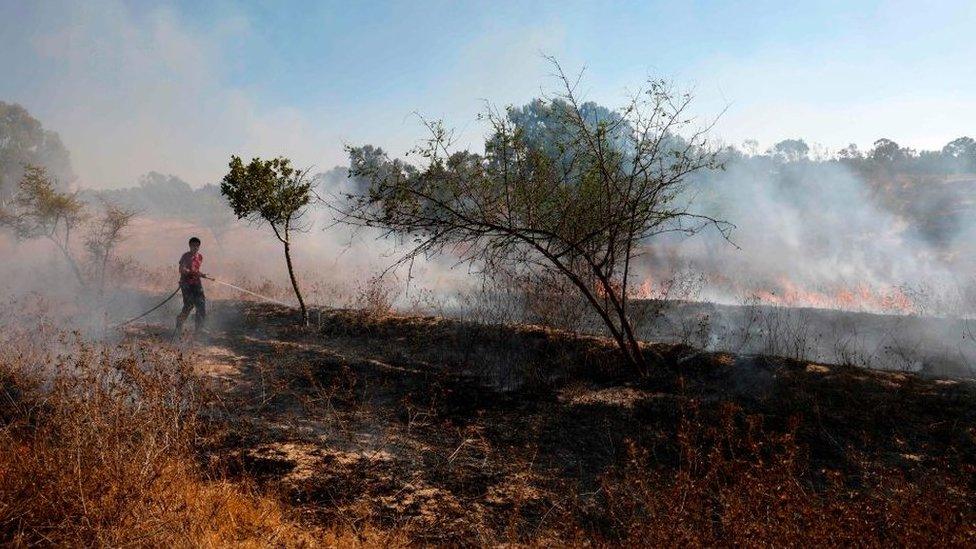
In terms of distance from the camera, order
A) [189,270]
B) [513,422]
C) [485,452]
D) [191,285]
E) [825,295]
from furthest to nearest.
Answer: [825,295] → [191,285] → [189,270] → [513,422] → [485,452]

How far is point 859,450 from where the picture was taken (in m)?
4.88

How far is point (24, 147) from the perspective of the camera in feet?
132

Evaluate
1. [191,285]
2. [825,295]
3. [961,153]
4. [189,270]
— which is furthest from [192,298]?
[961,153]

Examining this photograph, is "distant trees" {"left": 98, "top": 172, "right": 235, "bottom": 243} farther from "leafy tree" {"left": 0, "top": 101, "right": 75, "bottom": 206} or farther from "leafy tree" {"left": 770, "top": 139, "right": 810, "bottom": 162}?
"leafy tree" {"left": 770, "top": 139, "right": 810, "bottom": 162}

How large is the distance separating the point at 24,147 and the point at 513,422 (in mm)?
51305

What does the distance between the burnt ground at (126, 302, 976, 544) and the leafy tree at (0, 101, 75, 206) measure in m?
42.2

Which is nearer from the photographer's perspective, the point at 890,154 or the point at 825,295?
the point at 825,295

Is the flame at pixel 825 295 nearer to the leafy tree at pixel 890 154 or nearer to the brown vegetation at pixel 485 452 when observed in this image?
the brown vegetation at pixel 485 452

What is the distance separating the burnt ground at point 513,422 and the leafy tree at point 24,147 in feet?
139

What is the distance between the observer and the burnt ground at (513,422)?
13.5ft

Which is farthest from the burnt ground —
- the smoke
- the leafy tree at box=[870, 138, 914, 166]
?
the leafy tree at box=[870, 138, 914, 166]

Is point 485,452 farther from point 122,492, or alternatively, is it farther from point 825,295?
point 825,295

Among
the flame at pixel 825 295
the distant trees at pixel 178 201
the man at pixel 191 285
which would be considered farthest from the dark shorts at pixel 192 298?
the distant trees at pixel 178 201

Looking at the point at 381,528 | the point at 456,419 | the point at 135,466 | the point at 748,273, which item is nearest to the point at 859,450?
the point at 456,419
